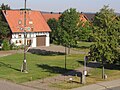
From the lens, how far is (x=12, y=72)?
33.2 meters

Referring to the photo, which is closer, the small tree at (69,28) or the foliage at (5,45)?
the small tree at (69,28)

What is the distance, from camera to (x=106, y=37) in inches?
1149

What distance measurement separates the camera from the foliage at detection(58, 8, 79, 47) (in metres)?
49.7

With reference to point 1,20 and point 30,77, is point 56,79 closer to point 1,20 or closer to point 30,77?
point 30,77

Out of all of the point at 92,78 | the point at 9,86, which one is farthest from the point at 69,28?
the point at 9,86

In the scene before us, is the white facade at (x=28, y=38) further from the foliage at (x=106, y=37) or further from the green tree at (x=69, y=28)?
the foliage at (x=106, y=37)

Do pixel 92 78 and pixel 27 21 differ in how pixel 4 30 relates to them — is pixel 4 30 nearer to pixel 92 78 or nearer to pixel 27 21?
pixel 27 21

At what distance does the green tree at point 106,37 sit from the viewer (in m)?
28.9

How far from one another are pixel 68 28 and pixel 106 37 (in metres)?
21.7

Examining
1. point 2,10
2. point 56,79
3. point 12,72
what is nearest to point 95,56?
point 56,79

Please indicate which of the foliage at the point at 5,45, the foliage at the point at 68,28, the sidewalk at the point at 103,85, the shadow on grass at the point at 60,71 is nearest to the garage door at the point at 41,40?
the foliage at the point at 5,45

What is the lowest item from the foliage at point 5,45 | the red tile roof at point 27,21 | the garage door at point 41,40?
the foliage at point 5,45

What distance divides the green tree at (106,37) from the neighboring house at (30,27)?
114 feet

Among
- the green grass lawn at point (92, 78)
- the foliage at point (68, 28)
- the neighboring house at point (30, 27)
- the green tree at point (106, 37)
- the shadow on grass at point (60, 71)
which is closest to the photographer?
the green grass lawn at point (92, 78)
